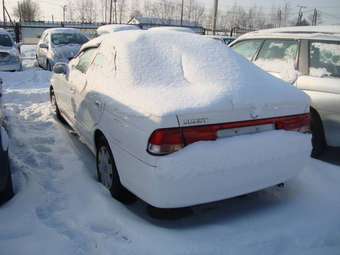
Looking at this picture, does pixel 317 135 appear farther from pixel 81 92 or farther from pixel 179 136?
pixel 81 92

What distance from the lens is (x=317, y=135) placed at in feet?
16.5

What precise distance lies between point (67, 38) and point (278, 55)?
10.6 meters

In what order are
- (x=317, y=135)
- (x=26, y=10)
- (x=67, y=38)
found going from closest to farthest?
(x=317, y=135), (x=67, y=38), (x=26, y=10)

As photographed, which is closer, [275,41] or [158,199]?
[158,199]

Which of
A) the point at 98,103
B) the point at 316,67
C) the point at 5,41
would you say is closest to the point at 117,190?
the point at 98,103

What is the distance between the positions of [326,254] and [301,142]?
3.15 ft

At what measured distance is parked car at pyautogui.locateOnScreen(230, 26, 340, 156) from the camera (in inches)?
187

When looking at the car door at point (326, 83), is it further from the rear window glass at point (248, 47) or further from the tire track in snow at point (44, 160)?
the tire track in snow at point (44, 160)

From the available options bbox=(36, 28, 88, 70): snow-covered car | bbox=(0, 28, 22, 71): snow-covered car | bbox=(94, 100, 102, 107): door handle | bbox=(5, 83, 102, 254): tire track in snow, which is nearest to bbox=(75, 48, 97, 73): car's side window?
bbox=(94, 100, 102, 107): door handle

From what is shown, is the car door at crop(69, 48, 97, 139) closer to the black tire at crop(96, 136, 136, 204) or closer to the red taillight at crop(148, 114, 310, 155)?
the black tire at crop(96, 136, 136, 204)

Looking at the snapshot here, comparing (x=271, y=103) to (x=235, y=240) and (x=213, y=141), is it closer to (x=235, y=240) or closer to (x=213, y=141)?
(x=213, y=141)

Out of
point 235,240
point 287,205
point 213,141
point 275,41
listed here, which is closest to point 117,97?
point 213,141

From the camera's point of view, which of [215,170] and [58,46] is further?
[58,46]

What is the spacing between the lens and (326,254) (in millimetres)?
2977
